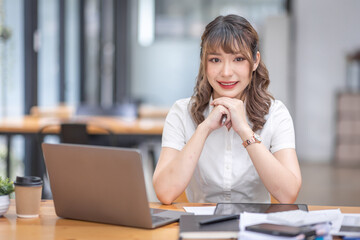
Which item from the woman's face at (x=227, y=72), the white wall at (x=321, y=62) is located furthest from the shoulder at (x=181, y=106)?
the white wall at (x=321, y=62)

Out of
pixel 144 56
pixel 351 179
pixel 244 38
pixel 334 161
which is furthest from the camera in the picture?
pixel 144 56

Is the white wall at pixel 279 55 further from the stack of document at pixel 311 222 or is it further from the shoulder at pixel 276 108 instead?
the stack of document at pixel 311 222

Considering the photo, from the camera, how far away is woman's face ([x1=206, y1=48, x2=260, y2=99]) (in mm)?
1860

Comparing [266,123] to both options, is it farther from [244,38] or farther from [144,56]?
[144,56]

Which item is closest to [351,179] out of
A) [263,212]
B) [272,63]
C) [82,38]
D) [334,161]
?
[334,161]

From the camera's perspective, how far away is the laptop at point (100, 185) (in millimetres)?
1298

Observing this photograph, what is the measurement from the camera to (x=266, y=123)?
196cm

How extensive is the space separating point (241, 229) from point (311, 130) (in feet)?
25.5

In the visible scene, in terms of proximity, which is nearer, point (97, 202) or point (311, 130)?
point (97, 202)

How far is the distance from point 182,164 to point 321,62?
7.26 metres

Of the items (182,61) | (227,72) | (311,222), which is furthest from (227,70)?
(182,61)

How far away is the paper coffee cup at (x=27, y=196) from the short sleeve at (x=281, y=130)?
2.72 ft

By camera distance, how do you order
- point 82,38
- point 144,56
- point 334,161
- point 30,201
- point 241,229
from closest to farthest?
point 241,229
point 30,201
point 82,38
point 334,161
point 144,56

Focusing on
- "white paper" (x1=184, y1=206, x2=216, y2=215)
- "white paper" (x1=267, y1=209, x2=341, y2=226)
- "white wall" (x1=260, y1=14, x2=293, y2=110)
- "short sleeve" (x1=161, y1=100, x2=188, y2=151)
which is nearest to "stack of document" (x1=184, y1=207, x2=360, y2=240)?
"white paper" (x1=267, y1=209, x2=341, y2=226)
